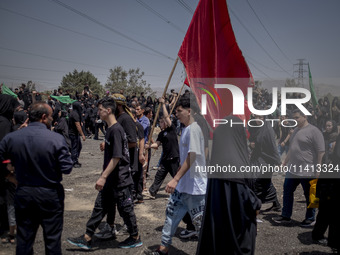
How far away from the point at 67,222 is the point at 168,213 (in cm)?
230

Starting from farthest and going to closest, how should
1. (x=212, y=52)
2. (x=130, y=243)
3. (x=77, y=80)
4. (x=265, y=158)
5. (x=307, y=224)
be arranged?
(x=77, y=80) → (x=265, y=158) → (x=212, y=52) → (x=307, y=224) → (x=130, y=243)

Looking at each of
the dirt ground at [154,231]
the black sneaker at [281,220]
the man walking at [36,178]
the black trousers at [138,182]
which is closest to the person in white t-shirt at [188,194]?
the dirt ground at [154,231]

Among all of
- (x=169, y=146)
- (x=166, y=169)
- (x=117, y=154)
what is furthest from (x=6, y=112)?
(x=166, y=169)

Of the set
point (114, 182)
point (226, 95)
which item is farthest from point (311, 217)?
point (114, 182)

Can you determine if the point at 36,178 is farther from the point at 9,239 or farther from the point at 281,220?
the point at 281,220

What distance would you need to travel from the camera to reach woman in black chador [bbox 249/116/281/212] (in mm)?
6328

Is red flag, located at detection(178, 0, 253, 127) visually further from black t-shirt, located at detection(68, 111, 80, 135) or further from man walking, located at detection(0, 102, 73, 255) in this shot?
black t-shirt, located at detection(68, 111, 80, 135)

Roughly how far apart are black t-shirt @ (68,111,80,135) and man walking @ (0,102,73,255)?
6565mm

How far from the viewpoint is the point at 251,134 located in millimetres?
6898

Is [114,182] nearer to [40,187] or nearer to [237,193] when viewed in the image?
[40,187]

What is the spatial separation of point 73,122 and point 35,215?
694 cm

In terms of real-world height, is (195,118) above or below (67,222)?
above

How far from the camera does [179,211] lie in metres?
4.17

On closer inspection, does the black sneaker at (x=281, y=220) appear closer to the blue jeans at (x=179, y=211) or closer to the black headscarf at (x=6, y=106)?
the blue jeans at (x=179, y=211)
